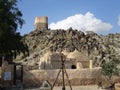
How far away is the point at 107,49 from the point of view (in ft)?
309

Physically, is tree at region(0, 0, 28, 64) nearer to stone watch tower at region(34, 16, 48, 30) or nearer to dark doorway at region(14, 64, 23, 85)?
dark doorway at region(14, 64, 23, 85)

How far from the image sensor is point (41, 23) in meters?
99.2

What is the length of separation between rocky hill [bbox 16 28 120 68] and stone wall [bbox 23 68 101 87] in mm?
48407

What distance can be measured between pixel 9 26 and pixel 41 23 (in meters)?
65.5

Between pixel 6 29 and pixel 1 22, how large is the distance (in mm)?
1079

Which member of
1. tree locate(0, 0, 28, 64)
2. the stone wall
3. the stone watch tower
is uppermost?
the stone watch tower

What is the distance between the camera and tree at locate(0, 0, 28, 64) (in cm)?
3328

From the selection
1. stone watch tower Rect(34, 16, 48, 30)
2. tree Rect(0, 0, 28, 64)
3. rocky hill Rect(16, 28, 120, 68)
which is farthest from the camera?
stone watch tower Rect(34, 16, 48, 30)

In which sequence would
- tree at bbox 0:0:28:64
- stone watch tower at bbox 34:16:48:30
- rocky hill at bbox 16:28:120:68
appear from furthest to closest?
stone watch tower at bbox 34:16:48:30 → rocky hill at bbox 16:28:120:68 → tree at bbox 0:0:28:64

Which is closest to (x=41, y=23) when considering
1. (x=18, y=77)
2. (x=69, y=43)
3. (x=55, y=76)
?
(x=69, y=43)

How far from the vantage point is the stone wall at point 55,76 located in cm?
3453

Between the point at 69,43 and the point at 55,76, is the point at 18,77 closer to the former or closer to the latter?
the point at 55,76

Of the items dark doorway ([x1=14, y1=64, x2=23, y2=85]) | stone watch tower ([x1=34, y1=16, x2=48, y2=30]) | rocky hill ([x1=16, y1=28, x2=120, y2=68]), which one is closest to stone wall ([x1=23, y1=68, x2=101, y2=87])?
dark doorway ([x1=14, y1=64, x2=23, y2=85])

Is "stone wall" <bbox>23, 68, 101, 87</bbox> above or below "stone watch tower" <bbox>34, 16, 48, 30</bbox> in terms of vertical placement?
below
